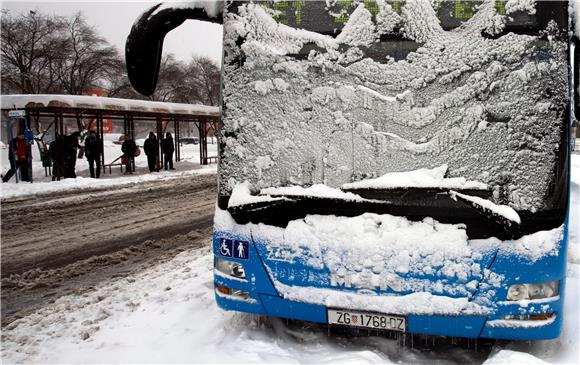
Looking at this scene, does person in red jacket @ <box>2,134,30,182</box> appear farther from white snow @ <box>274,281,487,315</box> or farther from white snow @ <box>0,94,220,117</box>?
white snow @ <box>274,281,487,315</box>

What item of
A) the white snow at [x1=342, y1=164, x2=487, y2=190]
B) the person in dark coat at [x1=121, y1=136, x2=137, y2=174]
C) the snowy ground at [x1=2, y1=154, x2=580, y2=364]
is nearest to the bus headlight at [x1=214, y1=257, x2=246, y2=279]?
the snowy ground at [x1=2, y1=154, x2=580, y2=364]

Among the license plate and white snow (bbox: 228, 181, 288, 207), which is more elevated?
white snow (bbox: 228, 181, 288, 207)

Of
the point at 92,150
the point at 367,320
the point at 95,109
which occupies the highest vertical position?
the point at 95,109

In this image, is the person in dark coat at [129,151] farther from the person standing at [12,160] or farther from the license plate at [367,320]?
the license plate at [367,320]

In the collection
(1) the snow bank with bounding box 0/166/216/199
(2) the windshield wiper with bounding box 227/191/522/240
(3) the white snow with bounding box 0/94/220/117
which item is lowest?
(1) the snow bank with bounding box 0/166/216/199

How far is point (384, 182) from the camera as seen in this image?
3.25m

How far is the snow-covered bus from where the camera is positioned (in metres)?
3.10

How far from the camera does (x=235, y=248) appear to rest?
3.63 metres

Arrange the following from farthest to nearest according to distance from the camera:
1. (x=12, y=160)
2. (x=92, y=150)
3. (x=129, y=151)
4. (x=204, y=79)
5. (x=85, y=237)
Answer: (x=204, y=79) → (x=129, y=151) → (x=92, y=150) → (x=12, y=160) → (x=85, y=237)

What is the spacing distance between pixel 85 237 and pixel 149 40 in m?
5.60

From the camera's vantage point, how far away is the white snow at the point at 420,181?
3125 mm

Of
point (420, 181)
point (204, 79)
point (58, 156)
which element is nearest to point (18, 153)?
point (58, 156)

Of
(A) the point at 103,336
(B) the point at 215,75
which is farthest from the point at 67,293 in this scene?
(B) the point at 215,75

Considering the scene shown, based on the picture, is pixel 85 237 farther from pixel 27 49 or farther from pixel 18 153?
pixel 27 49
